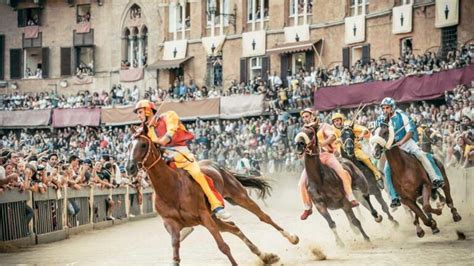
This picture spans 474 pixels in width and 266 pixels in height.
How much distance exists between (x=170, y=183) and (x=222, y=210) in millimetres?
949

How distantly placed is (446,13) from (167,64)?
24262 millimetres

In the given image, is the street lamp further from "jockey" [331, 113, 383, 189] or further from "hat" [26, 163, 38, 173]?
"hat" [26, 163, 38, 173]

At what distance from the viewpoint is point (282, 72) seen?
58.3 meters

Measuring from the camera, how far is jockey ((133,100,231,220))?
594 inches

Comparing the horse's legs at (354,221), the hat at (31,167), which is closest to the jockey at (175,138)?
the horse's legs at (354,221)

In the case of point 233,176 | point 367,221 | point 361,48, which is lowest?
point 367,221

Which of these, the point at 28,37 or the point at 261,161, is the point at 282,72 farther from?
the point at 28,37

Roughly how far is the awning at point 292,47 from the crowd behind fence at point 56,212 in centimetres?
2701

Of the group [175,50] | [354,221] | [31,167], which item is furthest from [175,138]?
[175,50]

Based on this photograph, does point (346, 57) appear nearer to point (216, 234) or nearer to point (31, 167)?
point (31, 167)

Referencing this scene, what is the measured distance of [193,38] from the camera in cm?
6544

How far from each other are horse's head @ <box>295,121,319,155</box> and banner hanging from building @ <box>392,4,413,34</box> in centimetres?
3091

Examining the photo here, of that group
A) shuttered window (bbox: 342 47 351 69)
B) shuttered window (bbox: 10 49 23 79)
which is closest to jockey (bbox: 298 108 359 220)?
shuttered window (bbox: 342 47 351 69)

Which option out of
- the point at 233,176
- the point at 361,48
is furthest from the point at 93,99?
the point at 233,176
